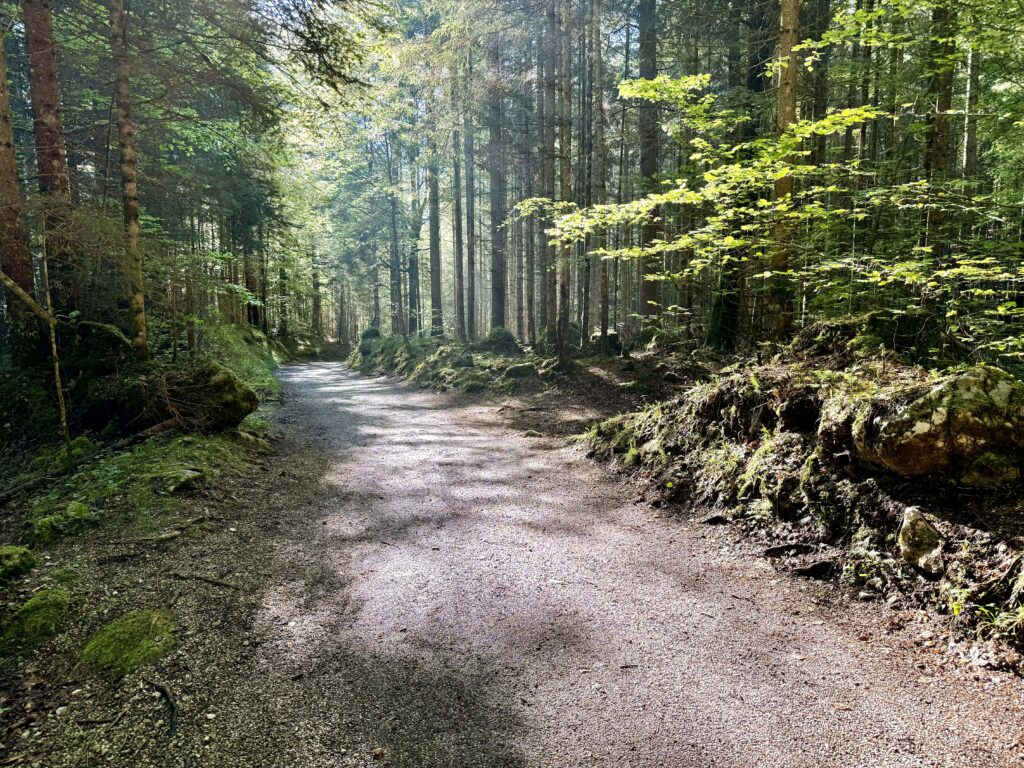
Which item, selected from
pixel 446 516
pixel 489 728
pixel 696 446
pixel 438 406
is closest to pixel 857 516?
pixel 696 446

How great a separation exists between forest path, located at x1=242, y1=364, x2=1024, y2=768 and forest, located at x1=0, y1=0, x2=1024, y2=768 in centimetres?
3

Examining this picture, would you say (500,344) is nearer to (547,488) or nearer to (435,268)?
(435,268)

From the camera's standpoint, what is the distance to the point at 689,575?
4586 millimetres

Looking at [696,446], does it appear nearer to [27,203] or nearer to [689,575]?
[689,575]

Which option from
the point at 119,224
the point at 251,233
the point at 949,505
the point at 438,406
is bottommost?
the point at 438,406

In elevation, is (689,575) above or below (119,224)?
below

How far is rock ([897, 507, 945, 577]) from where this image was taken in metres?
3.63

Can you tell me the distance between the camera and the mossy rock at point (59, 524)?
4.59 m

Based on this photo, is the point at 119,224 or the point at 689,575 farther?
the point at 119,224

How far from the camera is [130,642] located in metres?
3.34

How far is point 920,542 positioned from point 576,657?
263 cm

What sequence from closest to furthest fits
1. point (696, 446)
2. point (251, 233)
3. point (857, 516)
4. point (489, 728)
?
1. point (489, 728)
2. point (857, 516)
3. point (696, 446)
4. point (251, 233)

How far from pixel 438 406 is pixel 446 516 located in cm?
820

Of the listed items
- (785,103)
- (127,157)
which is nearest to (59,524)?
(127,157)
